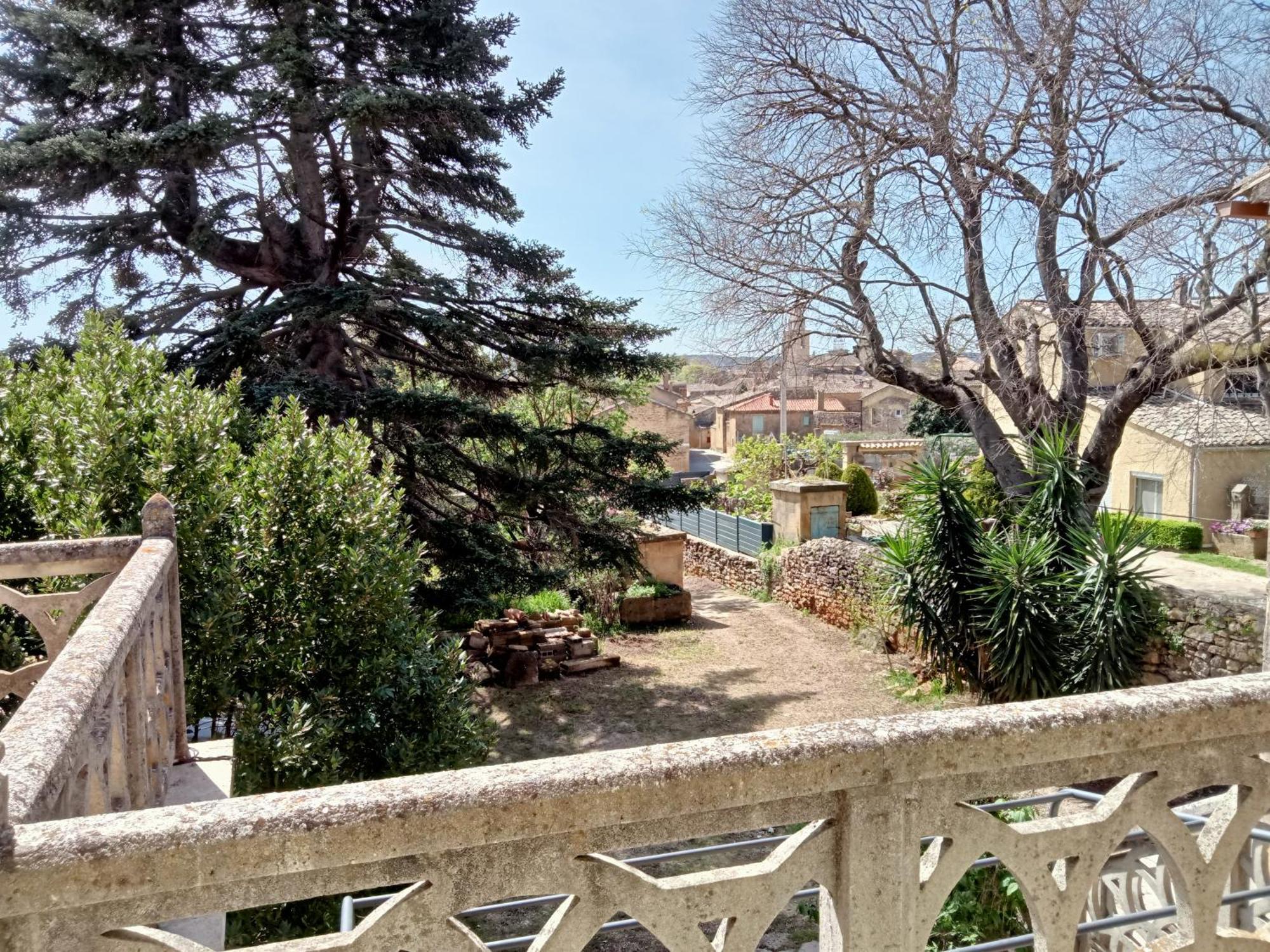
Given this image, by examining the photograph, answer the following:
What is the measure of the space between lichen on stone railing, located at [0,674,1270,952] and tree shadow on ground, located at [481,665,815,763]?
8.14 meters

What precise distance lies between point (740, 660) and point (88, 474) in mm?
10069

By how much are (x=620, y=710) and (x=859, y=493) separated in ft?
46.3

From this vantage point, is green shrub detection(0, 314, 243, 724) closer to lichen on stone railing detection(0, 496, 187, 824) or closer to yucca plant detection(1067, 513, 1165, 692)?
lichen on stone railing detection(0, 496, 187, 824)

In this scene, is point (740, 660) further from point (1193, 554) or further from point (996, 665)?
point (1193, 554)

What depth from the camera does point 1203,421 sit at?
49.7 feet

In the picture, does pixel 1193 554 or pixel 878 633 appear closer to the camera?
pixel 878 633

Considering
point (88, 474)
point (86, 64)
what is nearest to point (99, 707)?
point (88, 474)

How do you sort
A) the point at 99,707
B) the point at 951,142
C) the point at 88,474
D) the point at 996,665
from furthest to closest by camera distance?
the point at 951,142 < the point at 996,665 < the point at 88,474 < the point at 99,707

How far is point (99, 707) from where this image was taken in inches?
71.2

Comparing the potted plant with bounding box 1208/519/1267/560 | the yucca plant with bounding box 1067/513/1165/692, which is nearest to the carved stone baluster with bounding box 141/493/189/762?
the yucca plant with bounding box 1067/513/1165/692

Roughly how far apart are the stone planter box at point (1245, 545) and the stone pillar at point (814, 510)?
835 cm

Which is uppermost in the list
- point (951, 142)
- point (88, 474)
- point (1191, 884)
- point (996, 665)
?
point (951, 142)

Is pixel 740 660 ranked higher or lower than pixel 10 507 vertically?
lower

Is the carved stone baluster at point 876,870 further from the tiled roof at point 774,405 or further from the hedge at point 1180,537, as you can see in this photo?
the tiled roof at point 774,405
